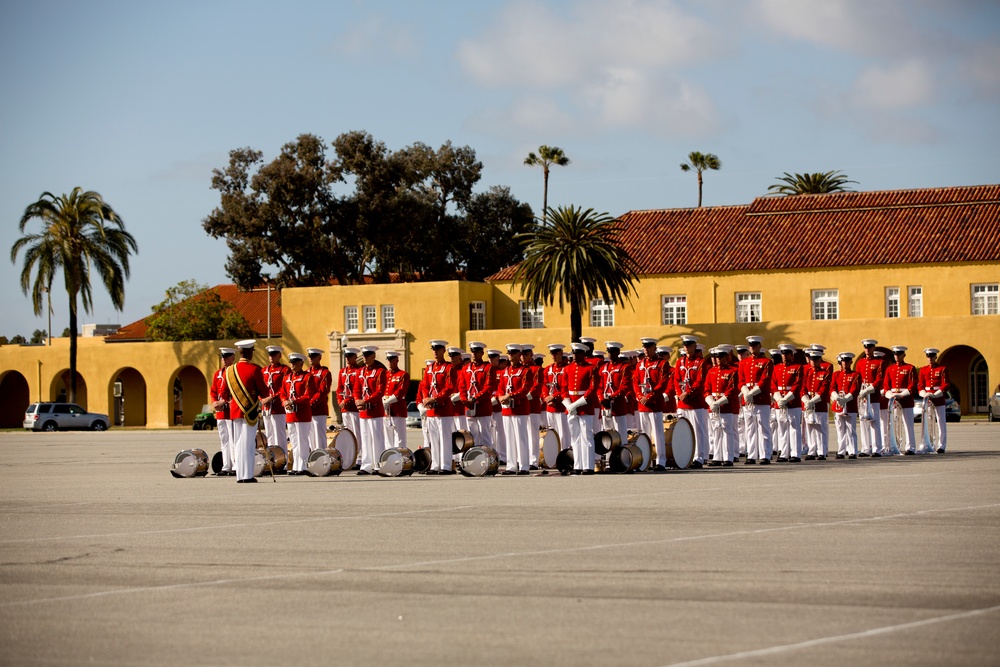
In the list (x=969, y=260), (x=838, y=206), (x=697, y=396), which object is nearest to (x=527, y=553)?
(x=697, y=396)

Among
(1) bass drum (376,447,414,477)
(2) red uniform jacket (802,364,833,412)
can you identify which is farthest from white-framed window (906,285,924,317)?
(1) bass drum (376,447,414,477)

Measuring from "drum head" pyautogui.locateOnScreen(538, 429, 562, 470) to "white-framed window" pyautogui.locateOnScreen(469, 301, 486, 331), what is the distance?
126 feet

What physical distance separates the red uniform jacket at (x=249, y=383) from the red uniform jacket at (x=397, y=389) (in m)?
2.34

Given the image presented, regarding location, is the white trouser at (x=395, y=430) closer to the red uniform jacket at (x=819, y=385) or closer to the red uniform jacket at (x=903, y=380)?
the red uniform jacket at (x=819, y=385)

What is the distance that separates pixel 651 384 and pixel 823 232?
→ 37438 millimetres

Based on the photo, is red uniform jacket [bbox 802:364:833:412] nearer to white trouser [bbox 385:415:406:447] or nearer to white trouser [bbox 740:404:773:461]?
white trouser [bbox 740:404:773:461]

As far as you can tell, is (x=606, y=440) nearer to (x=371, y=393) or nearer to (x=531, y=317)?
(x=371, y=393)

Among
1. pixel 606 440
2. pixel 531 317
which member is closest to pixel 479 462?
pixel 606 440

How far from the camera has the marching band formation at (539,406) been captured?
2042 centimetres

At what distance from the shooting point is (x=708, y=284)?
57062mm

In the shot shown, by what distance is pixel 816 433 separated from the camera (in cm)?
2470

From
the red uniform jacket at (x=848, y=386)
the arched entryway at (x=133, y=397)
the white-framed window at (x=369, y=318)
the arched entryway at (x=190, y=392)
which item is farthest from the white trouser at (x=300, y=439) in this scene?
the arched entryway at (x=133, y=397)

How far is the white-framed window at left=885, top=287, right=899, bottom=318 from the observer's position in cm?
5384

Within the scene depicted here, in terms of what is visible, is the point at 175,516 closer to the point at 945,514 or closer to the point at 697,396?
the point at 945,514
